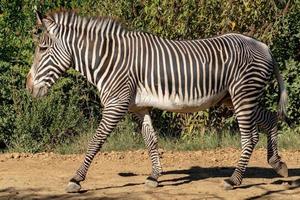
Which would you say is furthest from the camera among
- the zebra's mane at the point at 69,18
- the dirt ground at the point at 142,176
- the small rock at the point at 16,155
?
the small rock at the point at 16,155

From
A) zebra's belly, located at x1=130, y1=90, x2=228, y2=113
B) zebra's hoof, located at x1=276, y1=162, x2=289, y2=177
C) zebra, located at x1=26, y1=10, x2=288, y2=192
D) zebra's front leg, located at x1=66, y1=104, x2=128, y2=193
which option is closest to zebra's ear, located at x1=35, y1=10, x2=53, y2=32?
zebra, located at x1=26, y1=10, x2=288, y2=192

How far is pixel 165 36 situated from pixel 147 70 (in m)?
4.54

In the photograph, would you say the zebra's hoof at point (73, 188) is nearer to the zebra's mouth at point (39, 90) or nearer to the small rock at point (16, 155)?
the zebra's mouth at point (39, 90)

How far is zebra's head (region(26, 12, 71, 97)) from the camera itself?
26.9 ft

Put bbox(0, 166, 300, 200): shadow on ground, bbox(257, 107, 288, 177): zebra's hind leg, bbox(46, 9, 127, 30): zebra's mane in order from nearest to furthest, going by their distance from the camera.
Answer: bbox(0, 166, 300, 200): shadow on ground → bbox(46, 9, 127, 30): zebra's mane → bbox(257, 107, 288, 177): zebra's hind leg

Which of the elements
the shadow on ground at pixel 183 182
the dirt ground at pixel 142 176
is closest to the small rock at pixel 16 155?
the dirt ground at pixel 142 176

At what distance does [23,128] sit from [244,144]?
5.05 m

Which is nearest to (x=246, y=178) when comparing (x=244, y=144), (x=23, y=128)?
(x=244, y=144)

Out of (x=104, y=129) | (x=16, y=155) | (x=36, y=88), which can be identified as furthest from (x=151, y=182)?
(x=16, y=155)

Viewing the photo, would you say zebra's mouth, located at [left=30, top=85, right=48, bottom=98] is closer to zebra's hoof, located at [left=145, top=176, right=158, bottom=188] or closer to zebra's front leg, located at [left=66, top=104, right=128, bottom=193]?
zebra's front leg, located at [left=66, top=104, right=128, bottom=193]

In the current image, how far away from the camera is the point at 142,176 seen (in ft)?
29.5

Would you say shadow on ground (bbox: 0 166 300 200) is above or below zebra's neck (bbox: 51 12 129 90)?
below

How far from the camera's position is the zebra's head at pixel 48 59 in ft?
26.9

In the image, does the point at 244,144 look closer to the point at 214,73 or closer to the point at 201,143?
the point at 214,73
